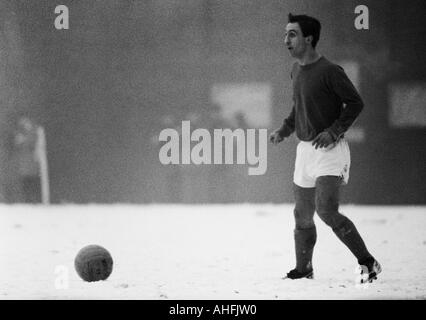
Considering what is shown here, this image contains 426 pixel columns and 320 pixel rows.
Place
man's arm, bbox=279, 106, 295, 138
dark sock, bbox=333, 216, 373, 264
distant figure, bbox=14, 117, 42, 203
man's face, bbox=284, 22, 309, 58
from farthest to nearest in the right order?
distant figure, bbox=14, 117, 42, 203 < man's arm, bbox=279, 106, 295, 138 < man's face, bbox=284, 22, 309, 58 < dark sock, bbox=333, 216, 373, 264

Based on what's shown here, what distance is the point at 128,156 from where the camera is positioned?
499 cm

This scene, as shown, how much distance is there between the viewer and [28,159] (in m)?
5.13

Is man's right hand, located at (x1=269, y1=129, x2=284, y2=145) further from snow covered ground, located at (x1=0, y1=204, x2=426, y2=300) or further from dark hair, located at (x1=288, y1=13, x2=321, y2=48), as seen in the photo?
snow covered ground, located at (x1=0, y1=204, x2=426, y2=300)

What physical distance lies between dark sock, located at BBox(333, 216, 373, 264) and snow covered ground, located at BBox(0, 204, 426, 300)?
0.92 feet

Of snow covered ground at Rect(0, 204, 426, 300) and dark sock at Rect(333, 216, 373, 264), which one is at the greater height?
dark sock at Rect(333, 216, 373, 264)

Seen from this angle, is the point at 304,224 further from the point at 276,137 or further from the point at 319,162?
the point at 276,137

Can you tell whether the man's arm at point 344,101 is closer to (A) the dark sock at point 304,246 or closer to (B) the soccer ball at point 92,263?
(A) the dark sock at point 304,246

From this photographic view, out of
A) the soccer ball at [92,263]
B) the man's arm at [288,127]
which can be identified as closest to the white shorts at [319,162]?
the man's arm at [288,127]

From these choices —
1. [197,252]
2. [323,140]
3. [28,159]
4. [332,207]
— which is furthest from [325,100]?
[28,159]

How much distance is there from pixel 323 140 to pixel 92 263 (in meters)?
1.65

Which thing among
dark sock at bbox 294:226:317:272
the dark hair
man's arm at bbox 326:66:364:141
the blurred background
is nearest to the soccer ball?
the blurred background

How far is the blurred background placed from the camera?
4578mm
